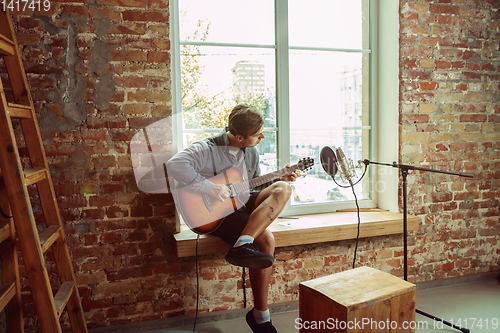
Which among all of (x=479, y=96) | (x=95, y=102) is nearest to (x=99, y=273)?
(x=95, y=102)

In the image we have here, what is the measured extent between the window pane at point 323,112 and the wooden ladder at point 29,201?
1.56 m

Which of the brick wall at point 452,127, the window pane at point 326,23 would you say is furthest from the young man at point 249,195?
the brick wall at point 452,127

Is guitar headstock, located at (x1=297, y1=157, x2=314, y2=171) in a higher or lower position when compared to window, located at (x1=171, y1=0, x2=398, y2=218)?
lower

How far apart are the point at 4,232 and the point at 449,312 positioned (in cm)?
258

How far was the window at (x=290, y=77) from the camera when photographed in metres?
2.39

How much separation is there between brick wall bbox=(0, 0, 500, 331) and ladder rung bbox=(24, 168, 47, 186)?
0.36 metres

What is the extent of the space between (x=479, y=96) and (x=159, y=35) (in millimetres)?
2452

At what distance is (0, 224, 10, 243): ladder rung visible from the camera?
1396mm

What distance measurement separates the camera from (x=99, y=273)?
2131 mm

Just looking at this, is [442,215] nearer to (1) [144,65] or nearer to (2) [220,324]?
(2) [220,324]

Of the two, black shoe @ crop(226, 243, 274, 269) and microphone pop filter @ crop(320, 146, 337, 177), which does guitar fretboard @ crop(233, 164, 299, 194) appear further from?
black shoe @ crop(226, 243, 274, 269)

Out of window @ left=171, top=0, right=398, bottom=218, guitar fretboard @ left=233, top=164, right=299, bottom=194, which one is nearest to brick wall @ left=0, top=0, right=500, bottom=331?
window @ left=171, top=0, right=398, bottom=218

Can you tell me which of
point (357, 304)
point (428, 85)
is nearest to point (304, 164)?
point (357, 304)

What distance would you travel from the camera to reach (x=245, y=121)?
215 centimetres
